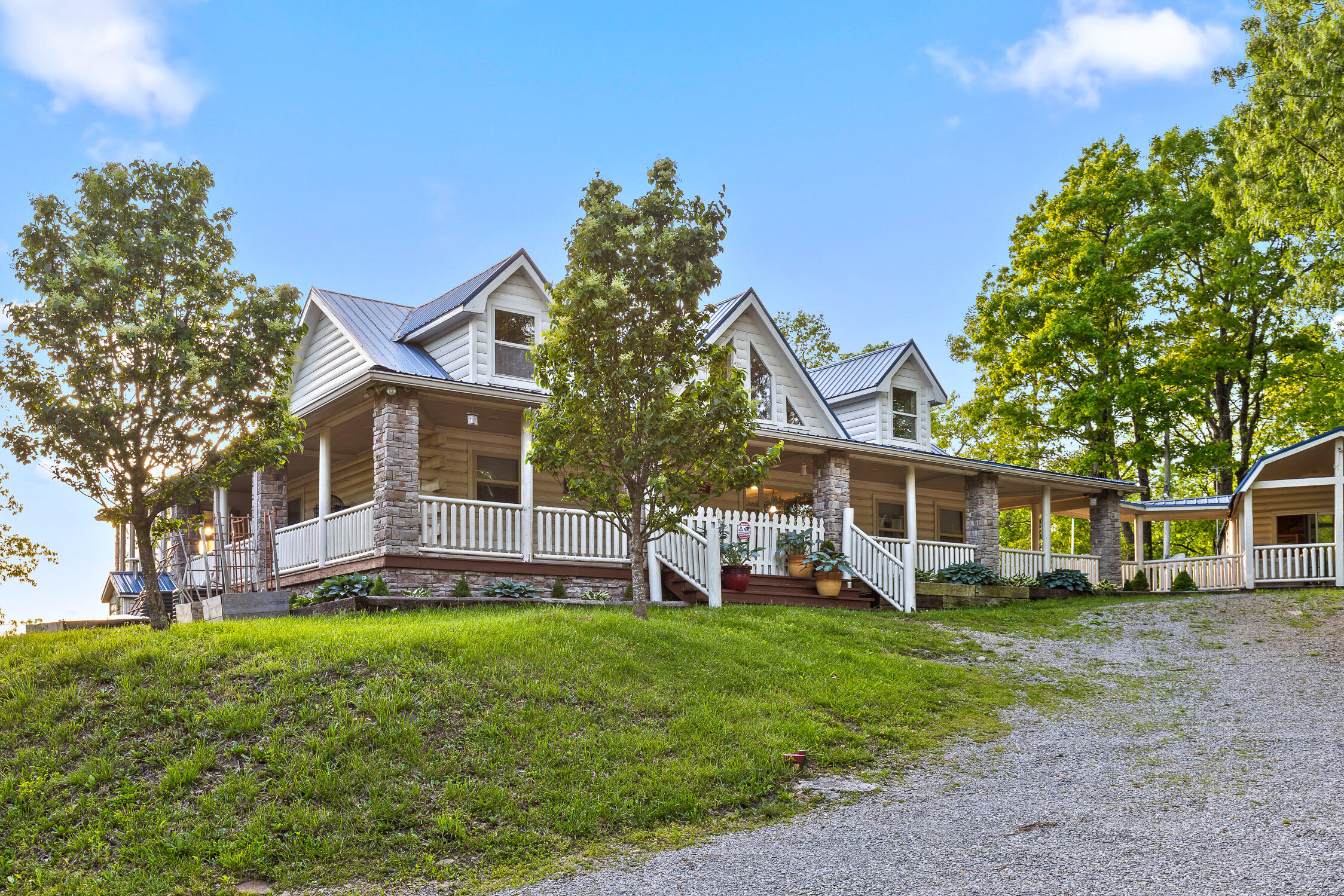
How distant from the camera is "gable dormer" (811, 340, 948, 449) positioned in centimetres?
2353

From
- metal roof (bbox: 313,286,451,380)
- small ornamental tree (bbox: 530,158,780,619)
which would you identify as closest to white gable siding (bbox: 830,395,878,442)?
metal roof (bbox: 313,286,451,380)

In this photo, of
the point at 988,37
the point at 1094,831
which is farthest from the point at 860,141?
the point at 1094,831

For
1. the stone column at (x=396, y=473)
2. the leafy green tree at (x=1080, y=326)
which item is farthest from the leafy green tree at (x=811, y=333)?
the stone column at (x=396, y=473)

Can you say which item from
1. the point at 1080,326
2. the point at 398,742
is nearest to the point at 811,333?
the point at 1080,326

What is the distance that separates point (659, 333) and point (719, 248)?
1.40 m

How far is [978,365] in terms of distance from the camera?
32.0 metres

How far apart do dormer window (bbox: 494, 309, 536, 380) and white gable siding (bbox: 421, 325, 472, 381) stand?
1.74 ft

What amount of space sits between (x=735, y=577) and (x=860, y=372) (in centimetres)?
960

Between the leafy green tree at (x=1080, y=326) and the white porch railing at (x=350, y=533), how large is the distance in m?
20.1

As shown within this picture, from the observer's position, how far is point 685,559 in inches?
661

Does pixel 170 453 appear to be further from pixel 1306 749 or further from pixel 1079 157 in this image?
pixel 1079 157

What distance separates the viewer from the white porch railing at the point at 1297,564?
22.5 meters

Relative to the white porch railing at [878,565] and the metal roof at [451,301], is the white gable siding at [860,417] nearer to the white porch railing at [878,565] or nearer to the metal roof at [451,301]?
the white porch railing at [878,565]

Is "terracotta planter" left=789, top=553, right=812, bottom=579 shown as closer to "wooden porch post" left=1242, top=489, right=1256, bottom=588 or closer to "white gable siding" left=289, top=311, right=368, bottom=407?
"white gable siding" left=289, top=311, right=368, bottom=407
